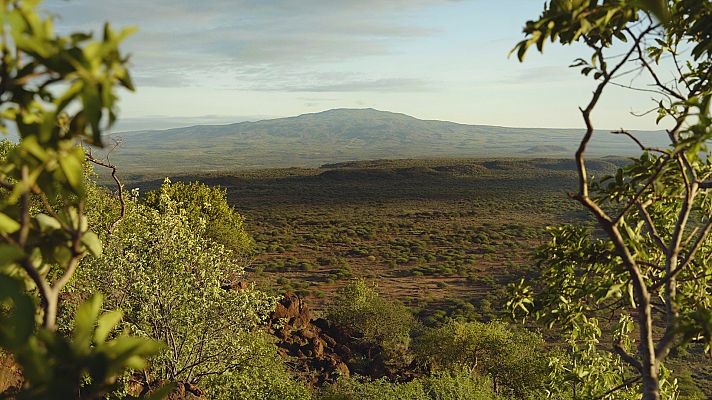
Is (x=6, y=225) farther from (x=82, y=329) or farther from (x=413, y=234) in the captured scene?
(x=413, y=234)

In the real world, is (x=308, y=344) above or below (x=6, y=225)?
below

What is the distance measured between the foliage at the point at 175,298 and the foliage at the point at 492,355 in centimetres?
1187

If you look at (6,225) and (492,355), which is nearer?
(6,225)

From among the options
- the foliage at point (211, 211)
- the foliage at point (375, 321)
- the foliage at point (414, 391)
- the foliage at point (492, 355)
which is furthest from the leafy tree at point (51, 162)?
the foliage at point (211, 211)

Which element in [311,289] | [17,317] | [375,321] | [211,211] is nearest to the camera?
[17,317]

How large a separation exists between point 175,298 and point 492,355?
49.9ft

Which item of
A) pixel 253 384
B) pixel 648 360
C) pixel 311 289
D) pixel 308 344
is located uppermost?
pixel 648 360

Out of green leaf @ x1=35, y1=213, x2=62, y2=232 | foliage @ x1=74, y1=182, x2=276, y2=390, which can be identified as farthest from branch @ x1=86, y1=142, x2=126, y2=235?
foliage @ x1=74, y1=182, x2=276, y2=390

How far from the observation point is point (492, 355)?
22.3 m

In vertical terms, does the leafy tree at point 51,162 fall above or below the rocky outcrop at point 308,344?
above

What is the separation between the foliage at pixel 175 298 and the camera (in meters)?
12.7

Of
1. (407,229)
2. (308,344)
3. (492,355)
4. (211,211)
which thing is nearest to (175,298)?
(308,344)

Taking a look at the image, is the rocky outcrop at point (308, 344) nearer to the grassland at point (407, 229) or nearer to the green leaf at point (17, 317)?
the grassland at point (407, 229)

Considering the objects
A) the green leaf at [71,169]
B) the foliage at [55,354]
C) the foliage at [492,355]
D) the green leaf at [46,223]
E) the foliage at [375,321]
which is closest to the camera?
the foliage at [55,354]
